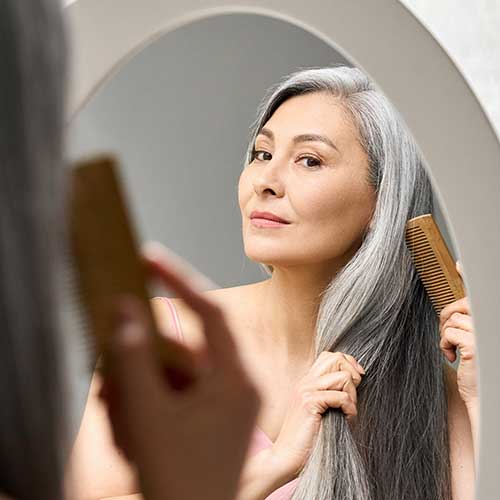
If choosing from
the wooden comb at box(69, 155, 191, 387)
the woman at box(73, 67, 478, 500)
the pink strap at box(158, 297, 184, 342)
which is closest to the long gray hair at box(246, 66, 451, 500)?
the woman at box(73, 67, 478, 500)

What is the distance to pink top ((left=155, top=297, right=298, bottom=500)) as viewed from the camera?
2.10ft

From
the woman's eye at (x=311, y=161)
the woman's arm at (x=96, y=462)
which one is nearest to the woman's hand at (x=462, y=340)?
the woman's eye at (x=311, y=161)

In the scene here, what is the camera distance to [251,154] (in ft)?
2.20

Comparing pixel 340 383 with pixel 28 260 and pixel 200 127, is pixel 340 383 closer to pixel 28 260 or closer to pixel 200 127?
pixel 200 127

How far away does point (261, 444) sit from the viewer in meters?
0.65

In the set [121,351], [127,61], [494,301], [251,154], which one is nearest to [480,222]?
[494,301]

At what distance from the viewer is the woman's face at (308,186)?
2.14 ft

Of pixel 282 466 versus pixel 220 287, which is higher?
pixel 220 287

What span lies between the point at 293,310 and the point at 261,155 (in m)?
0.11

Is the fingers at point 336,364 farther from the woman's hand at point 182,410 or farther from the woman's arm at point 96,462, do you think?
the woman's hand at point 182,410

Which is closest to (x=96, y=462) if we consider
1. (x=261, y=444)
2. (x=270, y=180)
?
(x=261, y=444)

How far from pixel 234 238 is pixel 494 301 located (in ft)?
0.60

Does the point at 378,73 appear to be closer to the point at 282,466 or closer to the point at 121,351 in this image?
the point at 282,466

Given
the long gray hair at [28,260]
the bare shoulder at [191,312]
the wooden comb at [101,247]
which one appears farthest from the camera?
the bare shoulder at [191,312]
